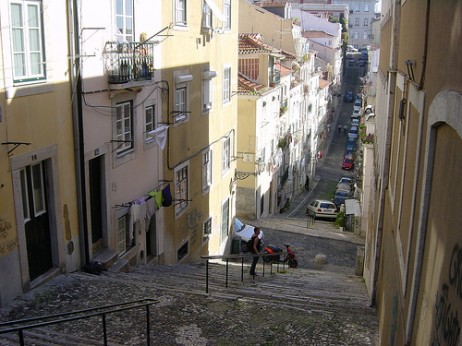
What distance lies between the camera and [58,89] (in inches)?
429

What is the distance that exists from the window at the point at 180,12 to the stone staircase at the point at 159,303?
25.1 ft

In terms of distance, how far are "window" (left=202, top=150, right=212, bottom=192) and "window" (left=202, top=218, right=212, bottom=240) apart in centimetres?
142

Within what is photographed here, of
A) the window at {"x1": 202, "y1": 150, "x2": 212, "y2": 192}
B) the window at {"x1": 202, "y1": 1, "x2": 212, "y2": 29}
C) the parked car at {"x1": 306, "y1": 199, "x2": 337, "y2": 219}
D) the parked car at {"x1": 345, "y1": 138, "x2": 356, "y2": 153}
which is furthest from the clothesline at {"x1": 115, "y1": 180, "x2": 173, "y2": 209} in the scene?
the parked car at {"x1": 345, "y1": 138, "x2": 356, "y2": 153}

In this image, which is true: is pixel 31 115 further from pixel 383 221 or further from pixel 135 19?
pixel 383 221

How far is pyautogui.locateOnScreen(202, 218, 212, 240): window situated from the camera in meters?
21.2

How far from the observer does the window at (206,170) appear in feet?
67.1

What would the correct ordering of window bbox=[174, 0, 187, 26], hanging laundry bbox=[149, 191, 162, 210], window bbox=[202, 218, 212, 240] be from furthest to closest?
window bbox=[202, 218, 212, 240] → window bbox=[174, 0, 187, 26] → hanging laundry bbox=[149, 191, 162, 210]

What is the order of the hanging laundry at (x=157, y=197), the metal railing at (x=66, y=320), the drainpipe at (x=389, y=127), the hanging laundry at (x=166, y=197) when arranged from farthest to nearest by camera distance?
the hanging laundry at (x=166, y=197) < the hanging laundry at (x=157, y=197) < the drainpipe at (x=389, y=127) < the metal railing at (x=66, y=320)

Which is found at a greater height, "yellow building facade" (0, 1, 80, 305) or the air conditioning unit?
"yellow building facade" (0, 1, 80, 305)

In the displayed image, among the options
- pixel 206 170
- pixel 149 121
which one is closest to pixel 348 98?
pixel 206 170

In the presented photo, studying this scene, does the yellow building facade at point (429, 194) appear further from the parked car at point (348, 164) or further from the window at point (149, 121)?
the parked car at point (348, 164)

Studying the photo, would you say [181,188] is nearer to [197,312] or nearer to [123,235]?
[123,235]

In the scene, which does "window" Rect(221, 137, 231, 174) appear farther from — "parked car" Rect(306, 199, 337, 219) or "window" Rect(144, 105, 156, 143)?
"parked car" Rect(306, 199, 337, 219)

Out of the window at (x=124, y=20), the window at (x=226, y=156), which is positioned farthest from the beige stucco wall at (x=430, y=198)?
the window at (x=226, y=156)
